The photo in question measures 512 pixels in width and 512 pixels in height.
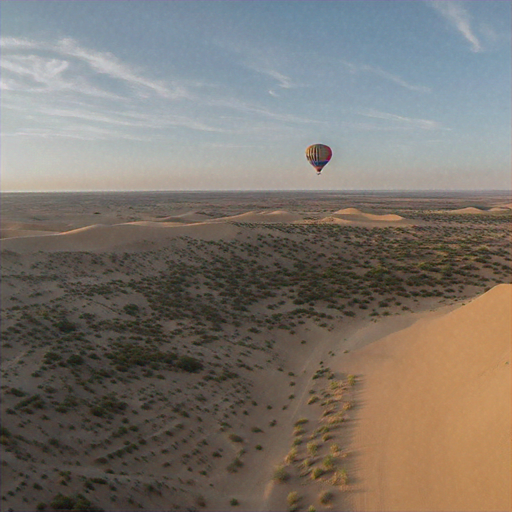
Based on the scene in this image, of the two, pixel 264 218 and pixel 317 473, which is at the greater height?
pixel 264 218

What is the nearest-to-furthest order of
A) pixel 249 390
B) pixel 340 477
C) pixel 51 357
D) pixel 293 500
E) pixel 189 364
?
pixel 293 500, pixel 340 477, pixel 51 357, pixel 249 390, pixel 189 364

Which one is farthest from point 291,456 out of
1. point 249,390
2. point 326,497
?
point 249,390

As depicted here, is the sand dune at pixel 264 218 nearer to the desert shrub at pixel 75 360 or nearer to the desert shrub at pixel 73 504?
the desert shrub at pixel 75 360

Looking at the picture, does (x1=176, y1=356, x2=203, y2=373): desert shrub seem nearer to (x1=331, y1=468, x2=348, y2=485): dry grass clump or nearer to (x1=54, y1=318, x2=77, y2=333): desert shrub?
(x1=54, y1=318, x2=77, y2=333): desert shrub

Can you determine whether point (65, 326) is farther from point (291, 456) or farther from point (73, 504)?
point (291, 456)

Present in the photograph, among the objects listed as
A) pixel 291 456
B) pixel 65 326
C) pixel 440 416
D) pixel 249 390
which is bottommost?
pixel 291 456

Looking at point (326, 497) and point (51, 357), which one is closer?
point (326, 497)

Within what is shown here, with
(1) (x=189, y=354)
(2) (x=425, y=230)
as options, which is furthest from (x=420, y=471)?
(2) (x=425, y=230)

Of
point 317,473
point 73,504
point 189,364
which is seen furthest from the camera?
point 189,364
